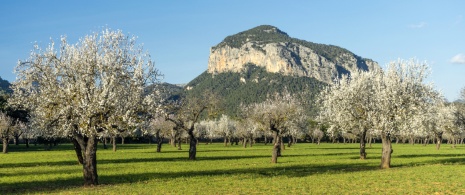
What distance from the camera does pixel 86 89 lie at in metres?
29.8

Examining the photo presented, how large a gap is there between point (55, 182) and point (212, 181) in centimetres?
1253

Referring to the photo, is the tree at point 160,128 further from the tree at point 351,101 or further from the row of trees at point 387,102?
the row of trees at point 387,102

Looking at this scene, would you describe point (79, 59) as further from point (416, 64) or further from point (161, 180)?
point (416, 64)

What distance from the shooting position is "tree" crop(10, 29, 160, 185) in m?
29.8

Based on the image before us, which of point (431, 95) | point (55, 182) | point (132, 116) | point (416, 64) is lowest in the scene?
point (55, 182)

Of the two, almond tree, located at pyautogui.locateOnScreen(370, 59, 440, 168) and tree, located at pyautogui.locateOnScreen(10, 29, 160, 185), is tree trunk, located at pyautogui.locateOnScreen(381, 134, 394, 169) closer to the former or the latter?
almond tree, located at pyautogui.locateOnScreen(370, 59, 440, 168)

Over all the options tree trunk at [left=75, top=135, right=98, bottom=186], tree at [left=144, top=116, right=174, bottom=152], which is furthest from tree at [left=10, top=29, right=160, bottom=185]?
tree at [left=144, top=116, right=174, bottom=152]

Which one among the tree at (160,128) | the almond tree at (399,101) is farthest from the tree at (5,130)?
the almond tree at (399,101)

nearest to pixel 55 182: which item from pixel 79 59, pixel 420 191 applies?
pixel 79 59

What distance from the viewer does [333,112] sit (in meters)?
53.2

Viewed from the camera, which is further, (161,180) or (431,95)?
(431,95)

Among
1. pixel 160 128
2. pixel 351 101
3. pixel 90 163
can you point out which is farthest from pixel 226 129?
pixel 90 163

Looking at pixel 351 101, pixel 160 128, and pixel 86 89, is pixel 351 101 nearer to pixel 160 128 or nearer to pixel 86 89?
pixel 86 89

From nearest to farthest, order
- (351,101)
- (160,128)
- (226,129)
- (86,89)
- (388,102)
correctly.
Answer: (86,89) < (388,102) < (351,101) < (160,128) < (226,129)
